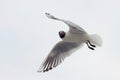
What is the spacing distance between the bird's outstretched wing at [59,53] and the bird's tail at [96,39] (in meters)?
0.72

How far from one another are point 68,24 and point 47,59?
4.79 feet

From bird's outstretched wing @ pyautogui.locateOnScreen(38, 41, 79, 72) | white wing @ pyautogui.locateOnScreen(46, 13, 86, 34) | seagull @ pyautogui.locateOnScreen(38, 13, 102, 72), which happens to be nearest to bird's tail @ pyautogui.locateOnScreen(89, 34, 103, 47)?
seagull @ pyautogui.locateOnScreen(38, 13, 102, 72)

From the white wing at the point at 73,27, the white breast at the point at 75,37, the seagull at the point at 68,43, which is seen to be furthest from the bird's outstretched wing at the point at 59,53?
the white wing at the point at 73,27

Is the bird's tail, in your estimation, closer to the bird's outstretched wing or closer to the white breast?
the white breast

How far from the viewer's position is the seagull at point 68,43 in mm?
5914

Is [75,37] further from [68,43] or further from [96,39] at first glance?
[68,43]

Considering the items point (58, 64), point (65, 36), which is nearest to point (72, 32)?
point (65, 36)

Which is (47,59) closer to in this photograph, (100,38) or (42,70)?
(42,70)

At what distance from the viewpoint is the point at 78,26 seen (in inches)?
225

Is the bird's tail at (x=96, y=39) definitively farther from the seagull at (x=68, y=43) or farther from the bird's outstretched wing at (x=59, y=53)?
the bird's outstretched wing at (x=59, y=53)

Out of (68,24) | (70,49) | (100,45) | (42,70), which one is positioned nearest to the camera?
(68,24)

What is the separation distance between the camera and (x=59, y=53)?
22.3 ft

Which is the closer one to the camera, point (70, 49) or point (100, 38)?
point (100, 38)

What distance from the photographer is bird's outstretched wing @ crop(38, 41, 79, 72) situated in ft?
21.7
